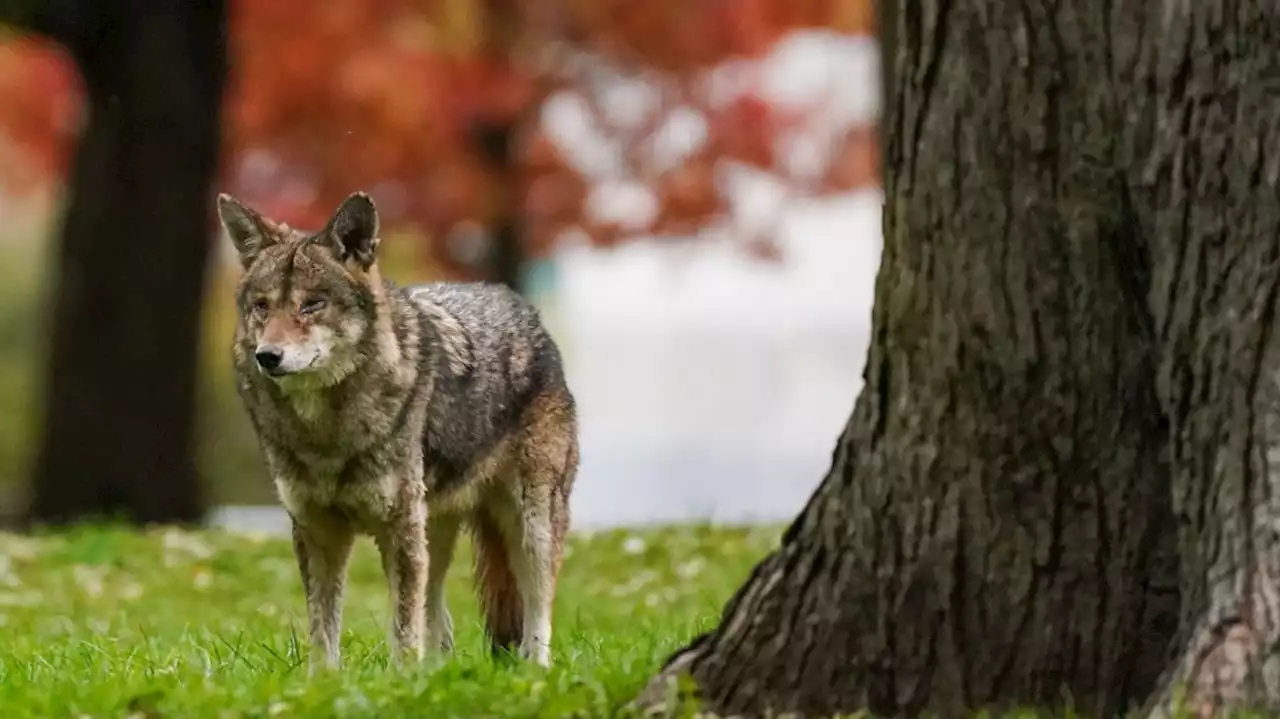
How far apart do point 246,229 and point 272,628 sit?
2342 mm

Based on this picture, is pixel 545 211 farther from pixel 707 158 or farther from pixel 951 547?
pixel 951 547

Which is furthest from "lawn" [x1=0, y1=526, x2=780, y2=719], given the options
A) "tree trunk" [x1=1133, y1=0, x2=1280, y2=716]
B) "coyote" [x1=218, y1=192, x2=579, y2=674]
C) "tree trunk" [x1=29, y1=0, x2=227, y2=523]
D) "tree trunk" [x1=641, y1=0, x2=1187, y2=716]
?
"tree trunk" [x1=29, y1=0, x2=227, y2=523]

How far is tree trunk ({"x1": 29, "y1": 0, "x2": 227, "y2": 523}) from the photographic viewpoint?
15.1m

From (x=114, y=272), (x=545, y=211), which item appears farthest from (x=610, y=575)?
(x=545, y=211)

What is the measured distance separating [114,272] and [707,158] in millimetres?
7474

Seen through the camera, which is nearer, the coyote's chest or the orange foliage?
the coyote's chest

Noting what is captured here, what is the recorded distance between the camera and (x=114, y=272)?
49.6ft

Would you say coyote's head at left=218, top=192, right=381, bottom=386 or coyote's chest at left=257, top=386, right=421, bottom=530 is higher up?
coyote's head at left=218, top=192, right=381, bottom=386

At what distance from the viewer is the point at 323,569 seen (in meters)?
6.94

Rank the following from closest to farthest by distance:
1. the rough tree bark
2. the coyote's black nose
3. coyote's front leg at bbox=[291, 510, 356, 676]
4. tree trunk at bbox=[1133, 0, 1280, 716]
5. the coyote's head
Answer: tree trunk at bbox=[1133, 0, 1280, 716] → the rough tree bark → the coyote's black nose → the coyote's head → coyote's front leg at bbox=[291, 510, 356, 676]

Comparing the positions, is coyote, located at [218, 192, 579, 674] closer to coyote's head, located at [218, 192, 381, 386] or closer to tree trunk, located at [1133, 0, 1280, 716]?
coyote's head, located at [218, 192, 381, 386]

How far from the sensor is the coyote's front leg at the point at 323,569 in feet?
22.4

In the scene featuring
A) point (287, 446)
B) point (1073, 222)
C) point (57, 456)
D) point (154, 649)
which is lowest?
point (57, 456)

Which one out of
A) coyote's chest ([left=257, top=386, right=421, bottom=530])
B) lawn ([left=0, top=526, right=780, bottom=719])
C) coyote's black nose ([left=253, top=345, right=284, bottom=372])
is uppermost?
coyote's black nose ([left=253, top=345, right=284, bottom=372])
